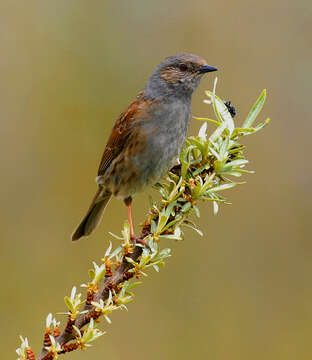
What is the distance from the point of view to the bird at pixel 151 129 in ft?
13.8

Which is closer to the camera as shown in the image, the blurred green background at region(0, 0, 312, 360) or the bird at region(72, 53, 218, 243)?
the bird at region(72, 53, 218, 243)

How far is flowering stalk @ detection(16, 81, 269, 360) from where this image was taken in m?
2.16

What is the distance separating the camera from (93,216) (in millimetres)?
4445

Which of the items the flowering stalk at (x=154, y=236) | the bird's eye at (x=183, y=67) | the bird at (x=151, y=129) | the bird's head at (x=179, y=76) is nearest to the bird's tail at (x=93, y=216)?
the bird at (x=151, y=129)

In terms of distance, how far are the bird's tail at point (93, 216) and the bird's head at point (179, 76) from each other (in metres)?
0.87

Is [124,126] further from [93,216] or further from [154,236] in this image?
[154,236]

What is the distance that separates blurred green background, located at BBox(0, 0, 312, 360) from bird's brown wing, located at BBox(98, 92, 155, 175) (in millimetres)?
1194

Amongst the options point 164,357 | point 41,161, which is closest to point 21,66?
point 41,161

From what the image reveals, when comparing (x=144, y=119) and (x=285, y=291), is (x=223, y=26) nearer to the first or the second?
(x=144, y=119)

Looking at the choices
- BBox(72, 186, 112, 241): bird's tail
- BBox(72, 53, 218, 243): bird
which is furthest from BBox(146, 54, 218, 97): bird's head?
BBox(72, 186, 112, 241): bird's tail

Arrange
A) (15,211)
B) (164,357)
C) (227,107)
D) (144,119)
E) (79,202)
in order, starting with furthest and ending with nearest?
(79,202)
(15,211)
(164,357)
(144,119)
(227,107)

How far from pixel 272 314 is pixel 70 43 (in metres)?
3.27

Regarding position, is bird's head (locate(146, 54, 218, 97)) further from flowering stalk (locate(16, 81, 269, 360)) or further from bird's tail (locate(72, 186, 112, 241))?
flowering stalk (locate(16, 81, 269, 360))

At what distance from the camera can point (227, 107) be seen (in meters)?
2.85
